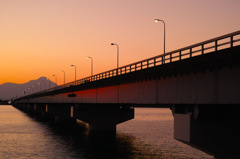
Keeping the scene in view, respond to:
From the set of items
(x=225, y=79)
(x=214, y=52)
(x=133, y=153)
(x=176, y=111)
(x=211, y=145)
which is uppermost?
(x=214, y=52)

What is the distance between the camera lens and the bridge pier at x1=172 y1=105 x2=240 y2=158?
28.3 metres

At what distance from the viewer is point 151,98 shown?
37.2 metres

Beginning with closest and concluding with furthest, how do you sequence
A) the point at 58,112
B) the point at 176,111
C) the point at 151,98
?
the point at 176,111
the point at 151,98
the point at 58,112

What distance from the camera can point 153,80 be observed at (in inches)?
1470

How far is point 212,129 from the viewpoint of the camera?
29.1 m

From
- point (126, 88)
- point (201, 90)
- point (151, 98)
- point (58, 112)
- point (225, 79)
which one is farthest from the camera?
point (58, 112)

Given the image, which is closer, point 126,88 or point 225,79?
point 225,79

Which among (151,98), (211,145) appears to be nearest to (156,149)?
(151,98)

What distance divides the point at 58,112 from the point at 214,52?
86.3m

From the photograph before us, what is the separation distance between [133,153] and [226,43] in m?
26.2

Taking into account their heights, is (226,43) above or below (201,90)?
above

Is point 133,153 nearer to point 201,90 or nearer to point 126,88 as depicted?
point 126,88

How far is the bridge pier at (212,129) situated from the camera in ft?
93.0

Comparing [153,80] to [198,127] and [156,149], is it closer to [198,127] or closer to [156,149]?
[198,127]
